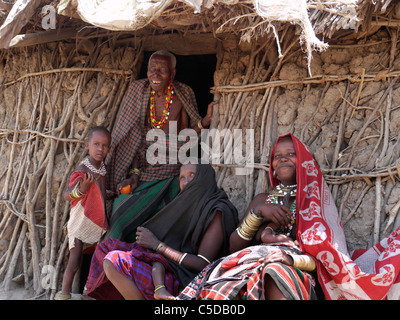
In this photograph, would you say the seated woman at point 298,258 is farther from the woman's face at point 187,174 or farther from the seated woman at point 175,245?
the woman's face at point 187,174

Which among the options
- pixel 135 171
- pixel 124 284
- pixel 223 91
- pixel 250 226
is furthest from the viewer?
pixel 223 91

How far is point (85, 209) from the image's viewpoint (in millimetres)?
4344

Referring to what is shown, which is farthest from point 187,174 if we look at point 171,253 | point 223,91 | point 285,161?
point 223,91

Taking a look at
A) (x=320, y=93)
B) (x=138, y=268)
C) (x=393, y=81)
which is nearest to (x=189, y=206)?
(x=138, y=268)

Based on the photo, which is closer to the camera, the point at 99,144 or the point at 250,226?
the point at 250,226

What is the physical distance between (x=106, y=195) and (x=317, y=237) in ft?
6.39

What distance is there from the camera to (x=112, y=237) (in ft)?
13.9

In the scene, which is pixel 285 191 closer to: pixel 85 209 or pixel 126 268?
pixel 126 268

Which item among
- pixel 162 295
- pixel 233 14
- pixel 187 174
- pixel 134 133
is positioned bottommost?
pixel 162 295

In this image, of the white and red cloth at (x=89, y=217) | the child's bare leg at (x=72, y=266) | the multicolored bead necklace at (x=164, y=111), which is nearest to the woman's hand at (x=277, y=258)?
the white and red cloth at (x=89, y=217)

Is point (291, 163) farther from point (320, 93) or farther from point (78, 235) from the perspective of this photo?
point (78, 235)

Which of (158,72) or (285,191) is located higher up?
(158,72)

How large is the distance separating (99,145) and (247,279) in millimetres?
1917
